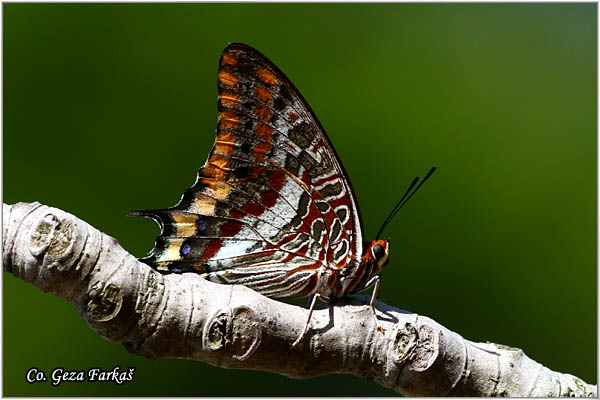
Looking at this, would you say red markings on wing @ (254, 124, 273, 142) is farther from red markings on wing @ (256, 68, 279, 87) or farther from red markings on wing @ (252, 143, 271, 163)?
red markings on wing @ (256, 68, 279, 87)

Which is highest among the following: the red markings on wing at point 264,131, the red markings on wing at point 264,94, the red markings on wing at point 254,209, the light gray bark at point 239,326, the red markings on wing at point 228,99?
the red markings on wing at point 264,94

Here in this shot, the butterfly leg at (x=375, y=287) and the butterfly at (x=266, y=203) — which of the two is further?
the butterfly at (x=266, y=203)

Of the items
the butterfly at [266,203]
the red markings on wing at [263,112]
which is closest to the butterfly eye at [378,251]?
the butterfly at [266,203]

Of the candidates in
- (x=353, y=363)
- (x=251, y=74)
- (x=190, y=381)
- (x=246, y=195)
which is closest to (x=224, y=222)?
(x=246, y=195)

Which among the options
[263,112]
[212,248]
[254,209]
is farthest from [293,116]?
[212,248]

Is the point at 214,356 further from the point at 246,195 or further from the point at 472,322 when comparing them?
the point at 472,322

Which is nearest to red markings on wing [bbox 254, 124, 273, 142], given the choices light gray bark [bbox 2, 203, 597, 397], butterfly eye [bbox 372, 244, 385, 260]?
butterfly eye [bbox 372, 244, 385, 260]

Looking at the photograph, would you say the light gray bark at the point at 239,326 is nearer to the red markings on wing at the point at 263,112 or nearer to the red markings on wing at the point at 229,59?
the red markings on wing at the point at 263,112
